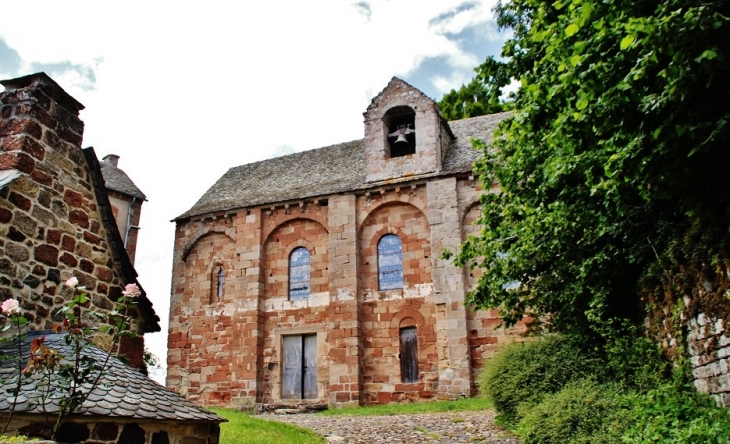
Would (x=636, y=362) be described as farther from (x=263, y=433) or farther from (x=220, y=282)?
(x=220, y=282)

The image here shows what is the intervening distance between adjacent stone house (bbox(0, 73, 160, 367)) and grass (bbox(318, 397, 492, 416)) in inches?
349

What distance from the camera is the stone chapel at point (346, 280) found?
60.6ft

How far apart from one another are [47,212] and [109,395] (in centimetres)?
260

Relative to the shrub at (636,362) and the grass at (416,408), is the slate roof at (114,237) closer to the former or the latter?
the shrub at (636,362)

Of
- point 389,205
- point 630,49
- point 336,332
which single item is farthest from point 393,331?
point 630,49

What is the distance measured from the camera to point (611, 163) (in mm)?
7277

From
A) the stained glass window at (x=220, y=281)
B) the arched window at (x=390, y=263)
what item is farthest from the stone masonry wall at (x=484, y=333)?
the stained glass window at (x=220, y=281)

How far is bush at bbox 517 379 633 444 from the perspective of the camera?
816cm

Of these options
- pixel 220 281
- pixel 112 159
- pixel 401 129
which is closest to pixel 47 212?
pixel 220 281

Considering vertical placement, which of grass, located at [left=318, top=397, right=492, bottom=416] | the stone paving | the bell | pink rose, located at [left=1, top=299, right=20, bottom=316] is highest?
the bell

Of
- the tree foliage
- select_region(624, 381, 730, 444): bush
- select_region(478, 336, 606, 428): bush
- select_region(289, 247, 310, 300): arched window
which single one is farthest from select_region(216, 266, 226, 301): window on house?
select_region(624, 381, 730, 444): bush

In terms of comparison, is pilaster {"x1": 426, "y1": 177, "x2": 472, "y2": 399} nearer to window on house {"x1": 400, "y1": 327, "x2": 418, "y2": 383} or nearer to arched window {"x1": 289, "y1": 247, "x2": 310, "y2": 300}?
window on house {"x1": 400, "y1": 327, "x2": 418, "y2": 383}

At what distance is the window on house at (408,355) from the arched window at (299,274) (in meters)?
3.60

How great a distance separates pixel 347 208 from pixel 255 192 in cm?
422
